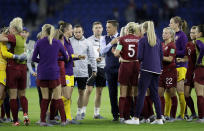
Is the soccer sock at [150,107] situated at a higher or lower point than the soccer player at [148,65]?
lower

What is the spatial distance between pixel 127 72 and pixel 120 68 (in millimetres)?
185

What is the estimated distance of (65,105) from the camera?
343 inches

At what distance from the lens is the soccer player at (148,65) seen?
8.33m

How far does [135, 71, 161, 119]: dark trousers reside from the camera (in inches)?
330

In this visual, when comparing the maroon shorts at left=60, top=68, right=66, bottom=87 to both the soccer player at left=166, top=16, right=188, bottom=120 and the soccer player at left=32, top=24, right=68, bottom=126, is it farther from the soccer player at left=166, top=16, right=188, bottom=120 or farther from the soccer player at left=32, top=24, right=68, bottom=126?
the soccer player at left=166, top=16, right=188, bottom=120

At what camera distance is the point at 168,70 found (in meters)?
9.34

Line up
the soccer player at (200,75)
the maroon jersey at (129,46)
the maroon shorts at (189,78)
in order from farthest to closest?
the maroon shorts at (189,78) < the soccer player at (200,75) < the maroon jersey at (129,46)

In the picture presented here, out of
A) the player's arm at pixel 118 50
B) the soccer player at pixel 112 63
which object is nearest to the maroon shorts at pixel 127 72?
the player's arm at pixel 118 50

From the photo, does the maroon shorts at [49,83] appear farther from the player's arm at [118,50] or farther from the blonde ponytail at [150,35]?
the blonde ponytail at [150,35]

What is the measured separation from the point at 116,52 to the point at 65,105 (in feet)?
4.77

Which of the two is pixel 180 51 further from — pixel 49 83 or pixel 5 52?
pixel 5 52

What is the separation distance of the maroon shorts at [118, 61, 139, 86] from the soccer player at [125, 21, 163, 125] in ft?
1.00

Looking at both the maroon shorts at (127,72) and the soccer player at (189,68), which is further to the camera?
the soccer player at (189,68)

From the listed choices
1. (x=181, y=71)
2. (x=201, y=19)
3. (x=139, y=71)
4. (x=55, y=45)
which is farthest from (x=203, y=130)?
(x=201, y=19)
